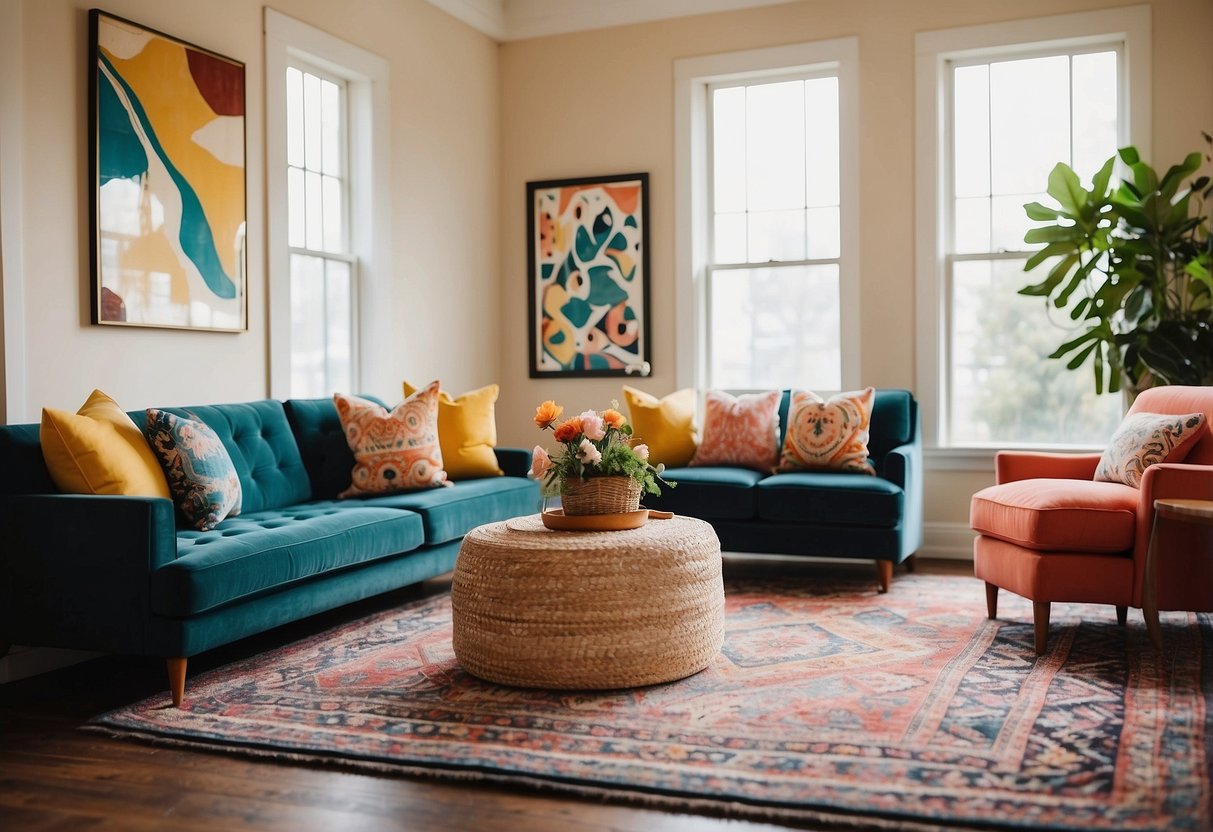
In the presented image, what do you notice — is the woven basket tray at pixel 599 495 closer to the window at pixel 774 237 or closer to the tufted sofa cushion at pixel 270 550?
the tufted sofa cushion at pixel 270 550

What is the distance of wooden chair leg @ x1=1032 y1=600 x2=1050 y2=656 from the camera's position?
3.69 metres

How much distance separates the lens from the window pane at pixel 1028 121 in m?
5.58

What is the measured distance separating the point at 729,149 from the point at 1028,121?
159 cm

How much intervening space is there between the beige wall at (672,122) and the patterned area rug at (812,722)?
7.08 ft

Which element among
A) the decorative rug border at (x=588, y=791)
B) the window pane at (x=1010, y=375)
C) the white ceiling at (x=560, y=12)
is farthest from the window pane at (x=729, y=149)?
the decorative rug border at (x=588, y=791)

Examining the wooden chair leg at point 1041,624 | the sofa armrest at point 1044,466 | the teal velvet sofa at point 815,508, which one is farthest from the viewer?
the teal velvet sofa at point 815,508

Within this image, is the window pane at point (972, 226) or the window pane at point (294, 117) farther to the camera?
the window pane at point (972, 226)

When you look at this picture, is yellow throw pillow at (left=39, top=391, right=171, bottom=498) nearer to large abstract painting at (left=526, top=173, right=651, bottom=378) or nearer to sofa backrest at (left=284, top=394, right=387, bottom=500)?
sofa backrest at (left=284, top=394, right=387, bottom=500)

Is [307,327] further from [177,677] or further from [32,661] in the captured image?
[177,677]

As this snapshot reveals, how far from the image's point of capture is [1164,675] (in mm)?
3375

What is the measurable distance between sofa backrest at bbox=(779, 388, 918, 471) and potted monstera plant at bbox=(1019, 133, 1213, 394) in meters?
0.72

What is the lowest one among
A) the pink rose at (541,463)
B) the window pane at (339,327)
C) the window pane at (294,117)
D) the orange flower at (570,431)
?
the pink rose at (541,463)

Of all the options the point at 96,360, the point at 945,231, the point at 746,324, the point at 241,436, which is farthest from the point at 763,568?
the point at 96,360

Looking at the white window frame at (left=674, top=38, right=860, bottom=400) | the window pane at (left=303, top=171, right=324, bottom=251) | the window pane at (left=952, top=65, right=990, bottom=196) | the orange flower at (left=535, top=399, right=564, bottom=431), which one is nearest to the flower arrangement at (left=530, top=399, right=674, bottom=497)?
the orange flower at (left=535, top=399, right=564, bottom=431)
